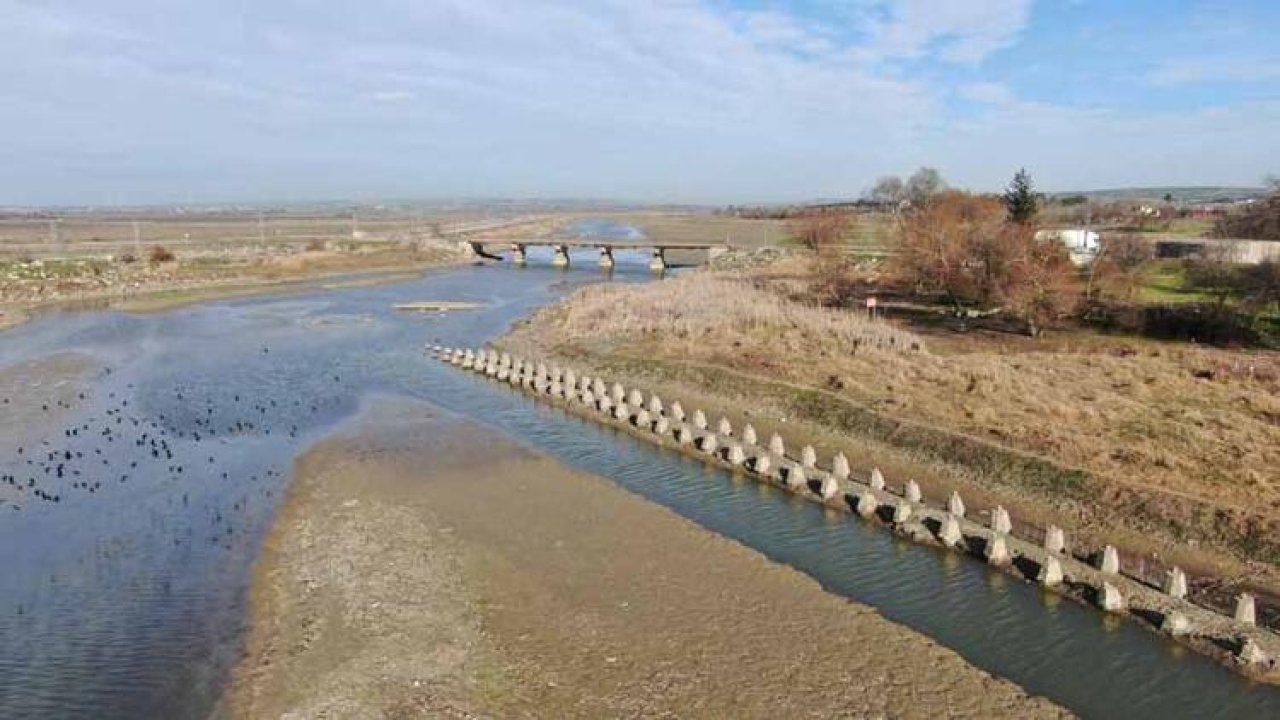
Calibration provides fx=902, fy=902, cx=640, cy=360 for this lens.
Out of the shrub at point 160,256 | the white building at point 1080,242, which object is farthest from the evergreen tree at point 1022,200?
the shrub at point 160,256

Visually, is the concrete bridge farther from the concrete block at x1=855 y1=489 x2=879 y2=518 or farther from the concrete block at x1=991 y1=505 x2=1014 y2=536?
the concrete block at x1=991 y1=505 x2=1014 y2=536

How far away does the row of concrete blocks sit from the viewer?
15477 millimetres

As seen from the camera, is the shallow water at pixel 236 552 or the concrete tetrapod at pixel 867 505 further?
the concrete tetrapod at pixel 867 505

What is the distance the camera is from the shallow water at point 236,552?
13312mm

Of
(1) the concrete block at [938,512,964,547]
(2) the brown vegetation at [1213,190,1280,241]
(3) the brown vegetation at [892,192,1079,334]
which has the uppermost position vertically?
(2) the brown vegetation at [1213,190,1280,241]

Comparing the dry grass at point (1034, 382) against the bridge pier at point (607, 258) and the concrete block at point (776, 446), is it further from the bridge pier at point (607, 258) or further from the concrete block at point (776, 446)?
the bridge pier at point (607, 258)

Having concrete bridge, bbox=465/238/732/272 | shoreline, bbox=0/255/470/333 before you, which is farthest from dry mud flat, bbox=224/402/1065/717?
concrete bridge, bbox=465/238/732/272

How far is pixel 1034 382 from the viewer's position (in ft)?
91.2

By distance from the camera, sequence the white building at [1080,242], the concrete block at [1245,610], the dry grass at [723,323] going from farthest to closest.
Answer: the white building at [1080,242], the dry grass at [723,323], the concrete block at [1245,610]

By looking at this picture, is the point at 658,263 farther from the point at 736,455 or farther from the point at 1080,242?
the point at 736,455

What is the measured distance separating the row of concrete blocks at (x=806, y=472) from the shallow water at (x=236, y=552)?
0.50 metres

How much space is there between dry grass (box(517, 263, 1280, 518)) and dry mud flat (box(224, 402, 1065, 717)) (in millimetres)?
9438

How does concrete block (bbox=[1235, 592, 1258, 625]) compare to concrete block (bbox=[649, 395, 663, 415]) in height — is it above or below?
below

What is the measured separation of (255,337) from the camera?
151 feet
